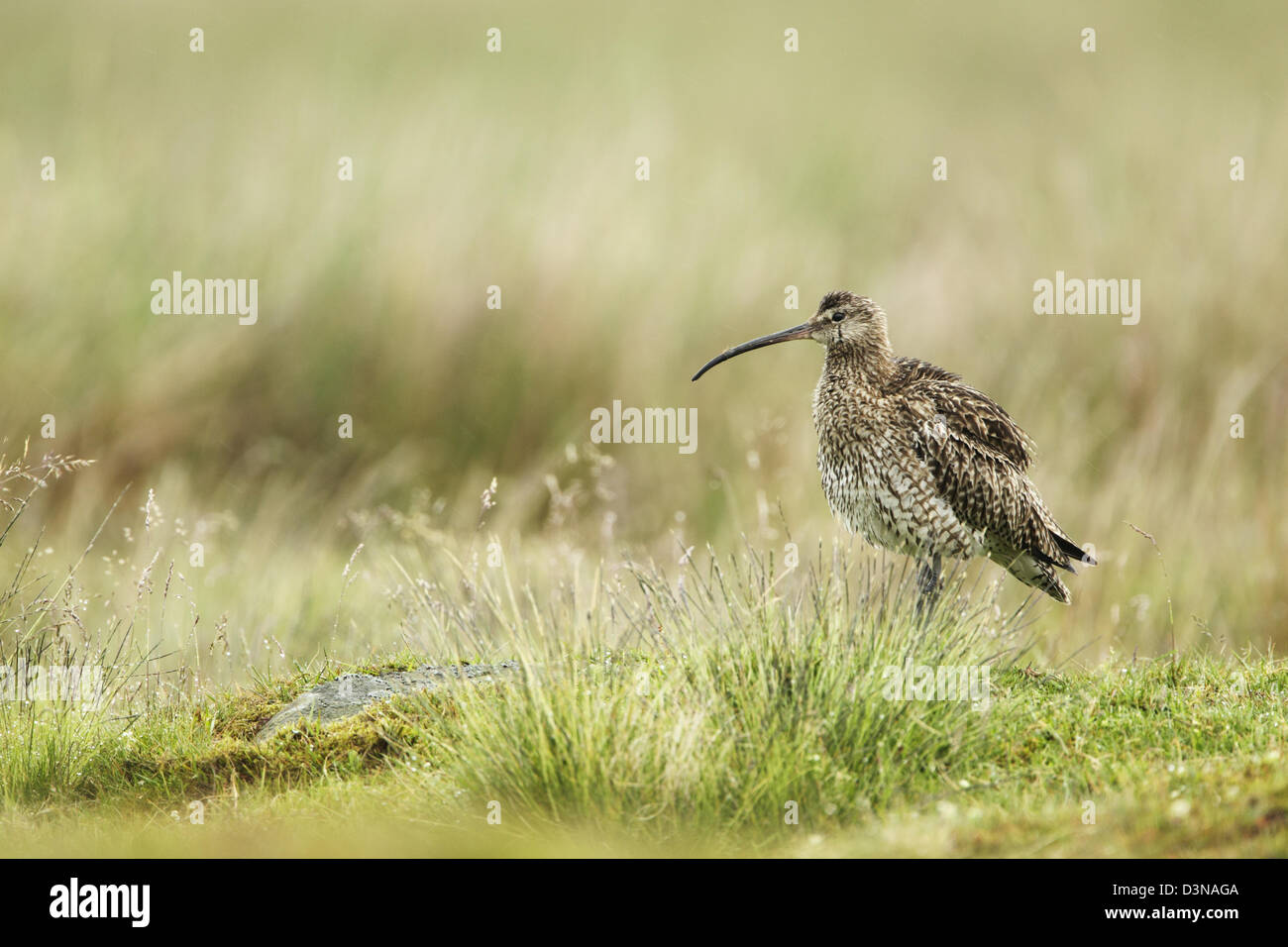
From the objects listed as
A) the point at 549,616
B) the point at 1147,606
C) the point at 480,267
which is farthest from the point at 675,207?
the point at 549,616

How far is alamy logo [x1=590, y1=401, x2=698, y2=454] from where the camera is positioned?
1252cm

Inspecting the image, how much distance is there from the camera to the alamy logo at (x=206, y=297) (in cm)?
1284

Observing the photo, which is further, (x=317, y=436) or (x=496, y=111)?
(x=496, y=111)

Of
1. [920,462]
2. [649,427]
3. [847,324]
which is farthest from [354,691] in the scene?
[649,427]

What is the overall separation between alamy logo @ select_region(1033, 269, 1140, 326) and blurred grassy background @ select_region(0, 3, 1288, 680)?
16cm

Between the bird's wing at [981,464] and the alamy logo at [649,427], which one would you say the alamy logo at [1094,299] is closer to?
the alamy logo at [649,427]

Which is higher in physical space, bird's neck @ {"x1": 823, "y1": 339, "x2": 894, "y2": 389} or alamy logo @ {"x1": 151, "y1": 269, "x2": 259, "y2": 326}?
alamy logo @ {"x1": 151, "y1": 269, "x2": 259, "y2": 326}

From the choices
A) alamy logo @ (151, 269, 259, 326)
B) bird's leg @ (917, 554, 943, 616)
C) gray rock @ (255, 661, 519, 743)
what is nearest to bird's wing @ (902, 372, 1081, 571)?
bird's leg @ (917, 554, 943, 616)

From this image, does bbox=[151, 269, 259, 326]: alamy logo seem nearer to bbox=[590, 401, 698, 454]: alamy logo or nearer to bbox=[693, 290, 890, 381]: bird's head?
bbox=[590, 401, 698, 454]: alamy logo

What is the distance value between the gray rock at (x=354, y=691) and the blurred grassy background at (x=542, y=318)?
182 cm

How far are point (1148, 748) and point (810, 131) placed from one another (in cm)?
1588

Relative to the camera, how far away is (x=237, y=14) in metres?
23.2

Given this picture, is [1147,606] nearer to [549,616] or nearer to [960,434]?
[960,434]

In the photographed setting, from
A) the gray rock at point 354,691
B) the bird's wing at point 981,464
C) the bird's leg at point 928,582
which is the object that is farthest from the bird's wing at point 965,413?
the gray rock at point 354,691
